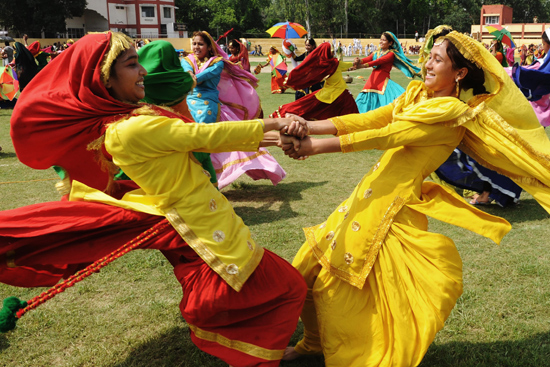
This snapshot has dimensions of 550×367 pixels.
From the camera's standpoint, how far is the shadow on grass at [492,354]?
2951 millimetres

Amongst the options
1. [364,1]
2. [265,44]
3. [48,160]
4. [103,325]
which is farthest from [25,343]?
[364,1]

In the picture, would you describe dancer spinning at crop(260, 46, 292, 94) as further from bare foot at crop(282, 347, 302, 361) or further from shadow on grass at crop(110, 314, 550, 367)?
bare foot at crop(282, 347, 302, 361)

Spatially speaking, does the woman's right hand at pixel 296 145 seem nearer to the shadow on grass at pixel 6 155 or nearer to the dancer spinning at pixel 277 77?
the shadow on grass at pixel 6 155

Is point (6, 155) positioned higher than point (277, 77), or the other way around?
point (277, 77)

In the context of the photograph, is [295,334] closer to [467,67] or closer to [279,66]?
[467,67]

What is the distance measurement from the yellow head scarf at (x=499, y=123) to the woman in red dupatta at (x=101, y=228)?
95cm

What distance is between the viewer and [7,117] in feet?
43.5

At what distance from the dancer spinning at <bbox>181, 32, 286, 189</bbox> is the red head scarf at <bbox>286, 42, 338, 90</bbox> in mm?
1446

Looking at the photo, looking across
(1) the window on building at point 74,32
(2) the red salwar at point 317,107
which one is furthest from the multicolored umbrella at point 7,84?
(1) the window on building at point 74,32

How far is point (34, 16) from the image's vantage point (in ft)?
146

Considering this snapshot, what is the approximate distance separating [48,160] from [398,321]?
1.86 meters

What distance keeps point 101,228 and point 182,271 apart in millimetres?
424

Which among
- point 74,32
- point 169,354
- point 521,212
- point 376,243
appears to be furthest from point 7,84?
point 74,32

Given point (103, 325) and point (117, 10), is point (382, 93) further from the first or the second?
point (117, 10)
